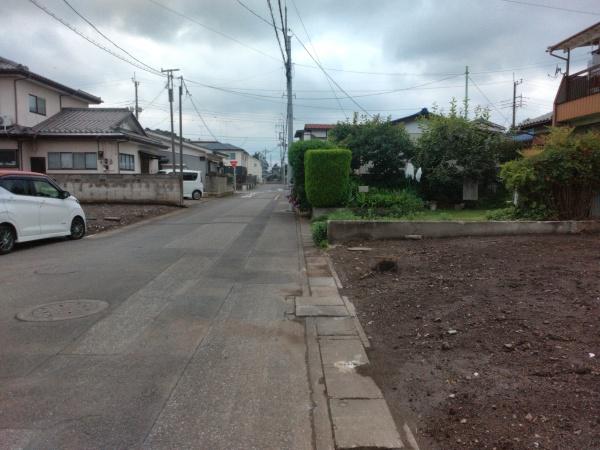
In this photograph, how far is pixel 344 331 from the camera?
5.36 m

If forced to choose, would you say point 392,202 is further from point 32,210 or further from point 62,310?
point 62,310

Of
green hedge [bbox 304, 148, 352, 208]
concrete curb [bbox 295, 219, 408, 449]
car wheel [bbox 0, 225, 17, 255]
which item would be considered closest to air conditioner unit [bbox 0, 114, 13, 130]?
car wheel [bbox 0, 225, 17, 255]

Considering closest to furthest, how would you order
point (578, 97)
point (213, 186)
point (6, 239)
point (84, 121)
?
point (6, 239) → point (578, 97) → point (84, 121) → point (213, 186)

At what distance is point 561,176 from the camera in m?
10.8

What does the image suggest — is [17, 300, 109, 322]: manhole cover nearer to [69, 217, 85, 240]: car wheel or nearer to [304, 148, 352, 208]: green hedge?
[69, 217, 85, 240]: car wheel

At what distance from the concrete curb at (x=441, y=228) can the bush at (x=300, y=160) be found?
7207mm

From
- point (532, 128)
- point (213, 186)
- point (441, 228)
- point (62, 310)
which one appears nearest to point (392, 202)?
point (441, 228)

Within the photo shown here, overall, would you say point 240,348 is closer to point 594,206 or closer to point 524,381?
point 524,381

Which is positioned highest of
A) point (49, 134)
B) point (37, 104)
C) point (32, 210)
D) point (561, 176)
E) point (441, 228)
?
point (37, 104)

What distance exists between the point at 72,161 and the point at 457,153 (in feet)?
61.7

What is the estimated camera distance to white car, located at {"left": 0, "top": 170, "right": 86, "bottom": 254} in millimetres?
10477

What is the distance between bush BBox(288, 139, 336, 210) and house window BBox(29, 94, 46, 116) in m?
A: 14.8

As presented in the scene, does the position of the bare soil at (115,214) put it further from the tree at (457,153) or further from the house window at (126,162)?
the tree at (457,153)

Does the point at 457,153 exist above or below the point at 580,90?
below
